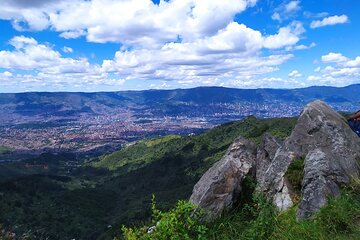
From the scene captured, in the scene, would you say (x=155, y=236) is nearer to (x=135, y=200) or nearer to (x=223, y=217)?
(x=223, y=217)

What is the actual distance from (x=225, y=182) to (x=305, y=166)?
9.66ft

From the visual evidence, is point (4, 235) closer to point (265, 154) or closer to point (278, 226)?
point (278, 226)

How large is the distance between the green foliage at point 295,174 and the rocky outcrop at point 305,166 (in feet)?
0.32

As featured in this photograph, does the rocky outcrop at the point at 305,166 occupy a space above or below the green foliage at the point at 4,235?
above

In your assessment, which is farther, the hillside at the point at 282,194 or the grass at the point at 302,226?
the hillside at the point at 282,194

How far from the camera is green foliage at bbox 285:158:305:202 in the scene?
12.1 m

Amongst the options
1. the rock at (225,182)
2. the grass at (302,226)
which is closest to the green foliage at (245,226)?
the grass at (302,226)

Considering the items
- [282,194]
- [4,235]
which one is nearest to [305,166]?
[282,194]

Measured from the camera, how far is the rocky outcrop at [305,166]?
1020 centimetres

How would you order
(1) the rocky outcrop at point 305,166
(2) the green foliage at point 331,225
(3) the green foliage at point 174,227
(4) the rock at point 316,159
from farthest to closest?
1. (1) the rocky outcrop at point 305,166
2. (4) the rock at point 316,159
3. (3) the green foliage at point 174,227
4. (2) the green foliage at point 331,225

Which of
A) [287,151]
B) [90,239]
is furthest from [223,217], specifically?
[90,239]

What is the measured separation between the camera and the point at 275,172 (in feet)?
42.6

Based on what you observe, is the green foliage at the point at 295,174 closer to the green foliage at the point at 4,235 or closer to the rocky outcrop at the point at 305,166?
the rocky outcrop at the point at 305,166

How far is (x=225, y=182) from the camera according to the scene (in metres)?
13.1
